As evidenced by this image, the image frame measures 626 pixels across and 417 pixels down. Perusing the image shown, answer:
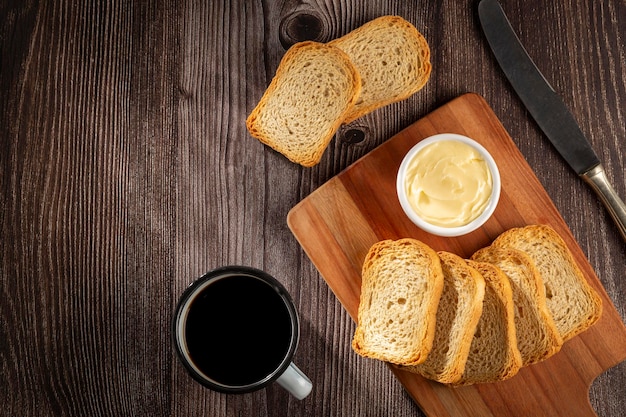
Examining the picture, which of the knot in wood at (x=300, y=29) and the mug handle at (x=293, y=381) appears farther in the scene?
the knot in wood at (x=300, y=29)

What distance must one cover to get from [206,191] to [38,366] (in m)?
0.52

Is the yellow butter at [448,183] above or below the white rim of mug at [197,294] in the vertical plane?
above

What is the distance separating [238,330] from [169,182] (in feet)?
1.30

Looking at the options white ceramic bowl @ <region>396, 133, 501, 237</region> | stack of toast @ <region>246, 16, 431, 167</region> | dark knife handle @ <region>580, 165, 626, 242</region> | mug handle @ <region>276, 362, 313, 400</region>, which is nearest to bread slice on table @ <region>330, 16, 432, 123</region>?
stack of toast @ <region>246, 16, 431, 167</region>

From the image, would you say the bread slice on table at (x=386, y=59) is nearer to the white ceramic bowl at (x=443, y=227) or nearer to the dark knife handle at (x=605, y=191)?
the white ceramic bowl at (x=443, y=227)

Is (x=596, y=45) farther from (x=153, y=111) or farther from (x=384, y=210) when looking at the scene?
(x=153, y=111)

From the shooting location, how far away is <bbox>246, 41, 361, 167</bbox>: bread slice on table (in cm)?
117

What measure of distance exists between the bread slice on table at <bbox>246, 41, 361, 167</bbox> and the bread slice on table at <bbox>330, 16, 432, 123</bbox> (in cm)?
4

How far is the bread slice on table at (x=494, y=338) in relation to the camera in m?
1.12

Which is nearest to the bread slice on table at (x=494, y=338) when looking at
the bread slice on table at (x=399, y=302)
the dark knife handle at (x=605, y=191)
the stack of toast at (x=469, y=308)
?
the stack of toast at (x=469, y=308)

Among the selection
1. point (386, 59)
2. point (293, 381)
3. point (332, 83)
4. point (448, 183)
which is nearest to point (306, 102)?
point (332, 83)

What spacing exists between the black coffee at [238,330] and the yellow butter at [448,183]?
357mm

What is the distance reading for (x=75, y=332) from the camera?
1.26 meters

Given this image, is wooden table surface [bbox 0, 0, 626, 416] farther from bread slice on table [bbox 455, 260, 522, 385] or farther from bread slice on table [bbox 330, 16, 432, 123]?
bread slice on table [bbox 455, 260, 522, 385]
